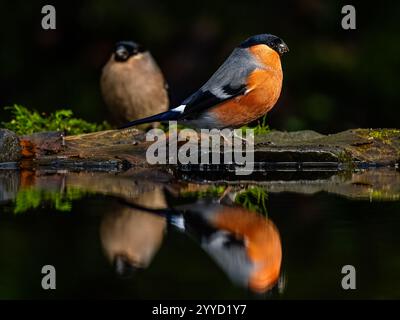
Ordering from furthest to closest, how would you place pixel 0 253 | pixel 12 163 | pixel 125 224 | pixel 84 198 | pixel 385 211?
pixel 12 163, pixel 84 198, pixel 385 211, pixel 125 224, pixel 0 253

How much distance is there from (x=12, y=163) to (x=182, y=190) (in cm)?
179

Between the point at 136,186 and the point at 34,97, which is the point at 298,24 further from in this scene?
the point at 136,186

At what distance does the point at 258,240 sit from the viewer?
4.20 metres

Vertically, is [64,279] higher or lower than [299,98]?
lower

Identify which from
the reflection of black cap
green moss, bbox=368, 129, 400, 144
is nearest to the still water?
the reflection of black cap

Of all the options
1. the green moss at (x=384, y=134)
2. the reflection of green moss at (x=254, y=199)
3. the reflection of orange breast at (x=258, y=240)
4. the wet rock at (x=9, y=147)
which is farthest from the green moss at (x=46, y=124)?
the reflection of orange breast at (x=258, y=240)

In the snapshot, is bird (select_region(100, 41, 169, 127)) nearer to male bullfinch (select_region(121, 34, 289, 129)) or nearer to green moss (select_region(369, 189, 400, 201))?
male bullfinch (select_region(121, 34, 289, 129))

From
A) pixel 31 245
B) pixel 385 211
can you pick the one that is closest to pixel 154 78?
pixel 385 211

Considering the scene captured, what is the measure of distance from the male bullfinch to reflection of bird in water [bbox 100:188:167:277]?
166 centimetres

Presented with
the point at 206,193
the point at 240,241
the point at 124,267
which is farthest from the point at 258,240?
the point at 206,193

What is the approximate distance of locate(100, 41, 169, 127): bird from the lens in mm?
8930

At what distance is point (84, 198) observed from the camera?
5434 mm

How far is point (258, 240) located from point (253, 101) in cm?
260

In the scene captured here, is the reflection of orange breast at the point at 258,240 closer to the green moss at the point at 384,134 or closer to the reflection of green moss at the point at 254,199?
the reflection of green moss at the point at 254,199
